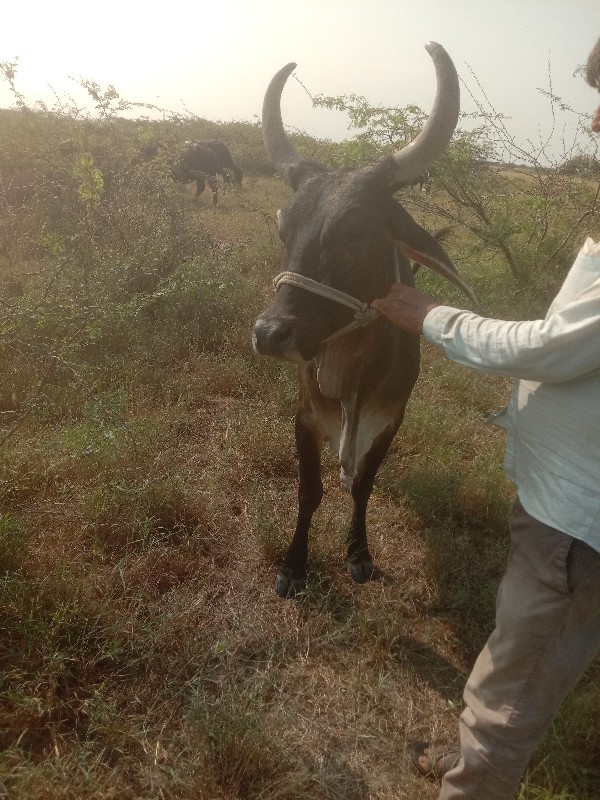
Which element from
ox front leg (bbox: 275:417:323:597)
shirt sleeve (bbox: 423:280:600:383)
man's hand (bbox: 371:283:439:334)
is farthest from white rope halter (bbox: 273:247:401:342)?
ox front leg (bbox: 275:417:323:597)

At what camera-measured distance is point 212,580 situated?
3059 mm

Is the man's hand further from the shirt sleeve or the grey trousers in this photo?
the grey trousers

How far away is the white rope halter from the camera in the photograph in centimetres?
229

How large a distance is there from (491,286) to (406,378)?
4379 millimetres

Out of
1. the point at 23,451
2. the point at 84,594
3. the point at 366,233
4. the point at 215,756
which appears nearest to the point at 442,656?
→ the point at 215,756

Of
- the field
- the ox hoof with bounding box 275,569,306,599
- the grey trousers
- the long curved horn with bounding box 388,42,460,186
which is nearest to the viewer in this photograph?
the grey trousers

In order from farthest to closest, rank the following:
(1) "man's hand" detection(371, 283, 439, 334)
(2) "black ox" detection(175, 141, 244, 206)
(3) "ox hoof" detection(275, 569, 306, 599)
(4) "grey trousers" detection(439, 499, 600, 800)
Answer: (2) "black ox" detection(175, 141, 244, 206), (3) "ox hoof" detection(275, 569, 306, 599), (1) "man's hand" detection(371, 283, 439, 334), (4) "grey trousers" detection(439, 499, 600, 800)

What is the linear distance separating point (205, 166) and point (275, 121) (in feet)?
39.9

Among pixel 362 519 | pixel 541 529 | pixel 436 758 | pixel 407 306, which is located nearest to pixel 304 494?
pixel 362 519

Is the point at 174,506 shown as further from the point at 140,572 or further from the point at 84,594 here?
the point at 84,594

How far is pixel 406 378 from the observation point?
10.7 feet

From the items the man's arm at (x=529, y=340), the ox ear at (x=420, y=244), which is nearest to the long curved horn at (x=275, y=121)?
the ox ear at (x=420, y=244)

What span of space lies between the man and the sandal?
16.2 inches

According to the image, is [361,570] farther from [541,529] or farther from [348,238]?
[348,238]
